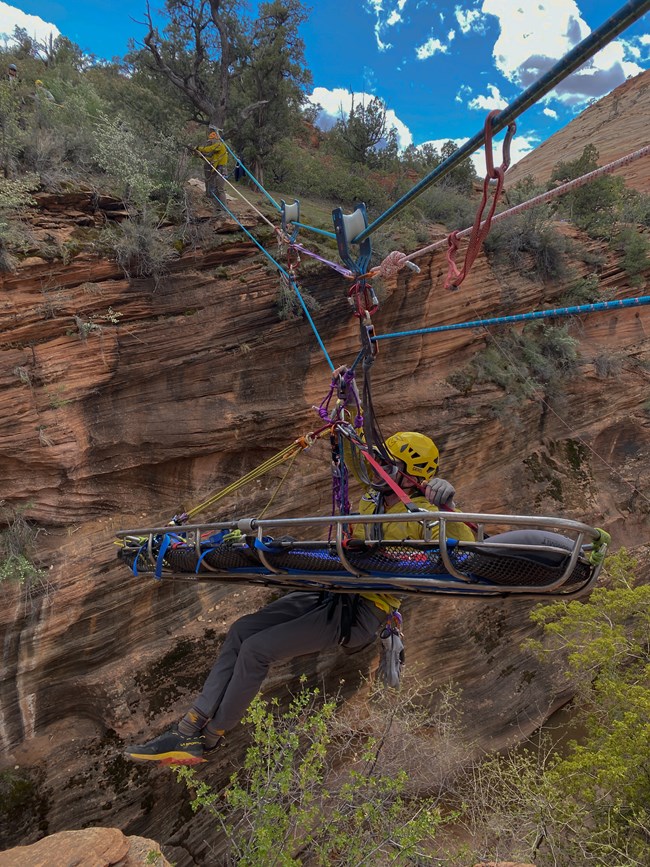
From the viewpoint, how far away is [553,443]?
1066 cm

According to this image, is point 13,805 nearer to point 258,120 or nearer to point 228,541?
point 228,541

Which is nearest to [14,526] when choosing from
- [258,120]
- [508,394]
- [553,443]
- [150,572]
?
[150,572]

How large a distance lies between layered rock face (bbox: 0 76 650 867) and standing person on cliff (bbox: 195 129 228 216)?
3.41 ft

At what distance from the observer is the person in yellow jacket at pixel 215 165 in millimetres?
7660

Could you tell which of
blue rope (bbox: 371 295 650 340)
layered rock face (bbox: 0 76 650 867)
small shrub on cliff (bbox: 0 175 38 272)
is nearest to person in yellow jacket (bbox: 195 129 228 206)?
layered rock face (bbox: 0 76 650 867)

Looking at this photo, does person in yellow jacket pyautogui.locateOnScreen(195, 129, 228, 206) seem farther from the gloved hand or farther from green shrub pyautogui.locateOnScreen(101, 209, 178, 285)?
the gloved hand

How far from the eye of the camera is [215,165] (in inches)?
305

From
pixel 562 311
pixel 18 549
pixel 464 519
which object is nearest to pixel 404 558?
pixel 464 519

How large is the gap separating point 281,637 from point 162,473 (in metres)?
4.23

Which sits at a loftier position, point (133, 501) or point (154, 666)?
point (133, 501)

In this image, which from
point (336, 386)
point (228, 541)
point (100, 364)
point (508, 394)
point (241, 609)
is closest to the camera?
point (228, 541)

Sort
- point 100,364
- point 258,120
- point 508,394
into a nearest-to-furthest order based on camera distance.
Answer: point 100,364, point 508,394, point 258,120

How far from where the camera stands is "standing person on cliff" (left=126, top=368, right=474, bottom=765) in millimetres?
3754

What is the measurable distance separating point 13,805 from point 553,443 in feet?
37.7
